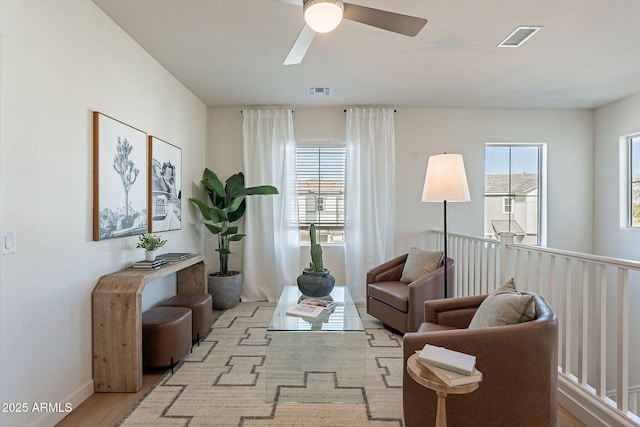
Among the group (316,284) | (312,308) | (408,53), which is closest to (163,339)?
(312,308)

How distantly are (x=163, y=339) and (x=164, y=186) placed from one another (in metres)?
1.49

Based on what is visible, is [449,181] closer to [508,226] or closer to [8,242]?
[508,226]

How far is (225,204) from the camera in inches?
167

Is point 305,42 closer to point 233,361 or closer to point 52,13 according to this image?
point 52,13

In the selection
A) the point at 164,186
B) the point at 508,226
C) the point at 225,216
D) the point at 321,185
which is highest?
the point at 321,185

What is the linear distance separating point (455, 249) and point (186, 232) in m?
3.24

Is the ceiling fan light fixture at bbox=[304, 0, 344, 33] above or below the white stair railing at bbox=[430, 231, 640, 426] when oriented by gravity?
above

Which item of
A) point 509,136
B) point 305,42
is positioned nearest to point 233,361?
point 305,42

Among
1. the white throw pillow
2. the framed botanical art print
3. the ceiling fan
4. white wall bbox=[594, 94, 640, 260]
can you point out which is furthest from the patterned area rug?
white wall bbox=[594, 94, 640, 260]

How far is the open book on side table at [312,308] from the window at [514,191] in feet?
10.0

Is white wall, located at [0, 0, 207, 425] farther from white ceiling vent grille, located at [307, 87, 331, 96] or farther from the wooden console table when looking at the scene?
white ceiling vent grille, located at [307, 87, 331, 96]

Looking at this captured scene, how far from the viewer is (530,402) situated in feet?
5.02

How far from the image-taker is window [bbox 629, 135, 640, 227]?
3.99 m

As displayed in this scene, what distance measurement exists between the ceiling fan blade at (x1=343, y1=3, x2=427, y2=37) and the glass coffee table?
70.3 inches
